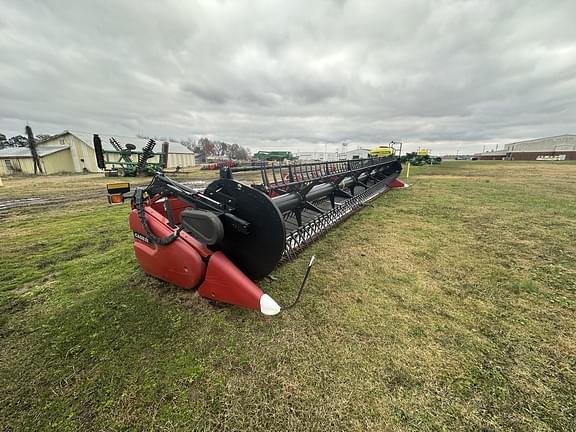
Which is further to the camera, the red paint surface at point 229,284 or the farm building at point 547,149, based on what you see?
the farm building at point 547,149

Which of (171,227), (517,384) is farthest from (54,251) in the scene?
(517,384)

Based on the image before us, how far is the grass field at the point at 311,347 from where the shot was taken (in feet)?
4.95

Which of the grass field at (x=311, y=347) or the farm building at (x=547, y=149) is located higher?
the farm building at (x=547, y=149)

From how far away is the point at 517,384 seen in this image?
1.66 m

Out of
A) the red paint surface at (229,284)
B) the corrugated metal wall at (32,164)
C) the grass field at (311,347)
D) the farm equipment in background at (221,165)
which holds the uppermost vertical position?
the corrugated metal wall at (32,164)

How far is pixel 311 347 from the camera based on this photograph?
6.57 ft

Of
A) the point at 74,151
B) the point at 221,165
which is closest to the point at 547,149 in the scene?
the point at 221,165

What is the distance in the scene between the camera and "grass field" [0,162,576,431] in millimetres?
1510

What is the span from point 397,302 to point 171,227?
2.50 meters

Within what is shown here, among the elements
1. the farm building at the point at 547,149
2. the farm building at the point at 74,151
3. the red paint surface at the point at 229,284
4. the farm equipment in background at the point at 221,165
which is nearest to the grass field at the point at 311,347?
the red paint surface at the point at 229,284

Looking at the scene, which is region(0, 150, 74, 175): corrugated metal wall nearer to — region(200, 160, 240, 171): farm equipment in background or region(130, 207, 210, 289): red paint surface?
region(200, 160, 240, 171): farm equipment in background

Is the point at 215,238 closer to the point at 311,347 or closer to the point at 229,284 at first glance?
the point at 229,284

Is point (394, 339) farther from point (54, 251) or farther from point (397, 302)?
point (54, 251)

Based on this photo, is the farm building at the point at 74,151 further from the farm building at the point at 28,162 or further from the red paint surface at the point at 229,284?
the red paint surface at the point at 229,284
